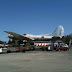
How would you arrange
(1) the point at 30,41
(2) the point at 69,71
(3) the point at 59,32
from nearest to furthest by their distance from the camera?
1. (2) the point at 69,71
2. (1) the point at 30,41
3. (3) the point at 59,32

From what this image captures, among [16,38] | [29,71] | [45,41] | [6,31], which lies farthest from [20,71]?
[45,41]

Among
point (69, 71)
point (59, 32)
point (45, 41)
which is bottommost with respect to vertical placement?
point (69, 71)

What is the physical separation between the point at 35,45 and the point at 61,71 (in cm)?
2258

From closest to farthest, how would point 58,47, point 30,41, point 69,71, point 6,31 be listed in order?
point 69,71 < point 6,31 < point 58,47 < point 30,41

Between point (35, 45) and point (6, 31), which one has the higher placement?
point (6, 31)

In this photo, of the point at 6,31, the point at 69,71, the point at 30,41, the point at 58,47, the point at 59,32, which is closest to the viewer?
the point at 69,71

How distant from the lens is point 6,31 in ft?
77.3

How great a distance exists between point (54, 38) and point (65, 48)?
402cm

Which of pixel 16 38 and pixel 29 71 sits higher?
pixel 16 38

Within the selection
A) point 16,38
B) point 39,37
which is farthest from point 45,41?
point 16,38

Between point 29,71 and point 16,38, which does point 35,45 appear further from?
point 29,71

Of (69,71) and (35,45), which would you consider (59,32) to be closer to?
(35,45)

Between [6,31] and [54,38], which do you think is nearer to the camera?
[6,31]

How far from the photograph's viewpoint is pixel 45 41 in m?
30.4
